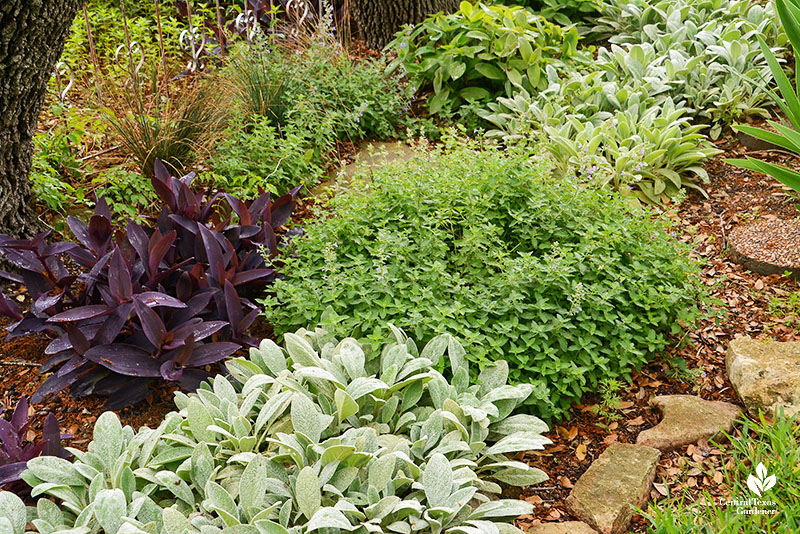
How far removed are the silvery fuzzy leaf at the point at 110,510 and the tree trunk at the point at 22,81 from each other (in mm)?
1881

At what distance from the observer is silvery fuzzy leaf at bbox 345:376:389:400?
8.82 feet

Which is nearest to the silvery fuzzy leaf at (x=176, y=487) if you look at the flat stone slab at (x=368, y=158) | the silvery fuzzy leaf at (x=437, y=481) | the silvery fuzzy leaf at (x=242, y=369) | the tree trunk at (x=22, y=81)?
the silvery fuzzy leaf at (x=242, y=369)

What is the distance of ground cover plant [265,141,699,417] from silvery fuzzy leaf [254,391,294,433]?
0.45 metres

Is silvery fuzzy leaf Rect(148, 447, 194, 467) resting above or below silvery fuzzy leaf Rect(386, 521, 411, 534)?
above

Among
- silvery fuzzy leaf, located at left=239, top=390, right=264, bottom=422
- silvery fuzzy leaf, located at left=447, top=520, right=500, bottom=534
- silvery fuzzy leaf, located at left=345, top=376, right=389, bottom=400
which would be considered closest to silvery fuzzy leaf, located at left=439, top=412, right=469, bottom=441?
silvery fuzzy leaf, located at left=345, top=376, right=389, bottom=400

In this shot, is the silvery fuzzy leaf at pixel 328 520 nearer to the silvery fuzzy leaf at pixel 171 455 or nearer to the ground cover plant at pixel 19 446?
the silvery fuzzy leaf at pixel 171 455

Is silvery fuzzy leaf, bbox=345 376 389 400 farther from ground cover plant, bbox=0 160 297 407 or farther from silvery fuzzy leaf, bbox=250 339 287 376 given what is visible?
ground cover plant, bbox=0 160 297 407

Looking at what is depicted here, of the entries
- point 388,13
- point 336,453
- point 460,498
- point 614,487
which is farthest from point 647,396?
point 388,13

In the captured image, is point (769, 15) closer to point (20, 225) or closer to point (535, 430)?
point (535, 430)

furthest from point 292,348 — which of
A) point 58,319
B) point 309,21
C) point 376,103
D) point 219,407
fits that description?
point 309,21

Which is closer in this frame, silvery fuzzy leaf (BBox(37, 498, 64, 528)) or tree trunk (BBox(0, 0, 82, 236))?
silvery fuzzy leaf (BBox(37, 498, 64, 528))

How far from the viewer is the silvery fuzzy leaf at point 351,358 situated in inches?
112

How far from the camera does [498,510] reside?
2.52 m

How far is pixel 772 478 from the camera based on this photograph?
8.66 feet
